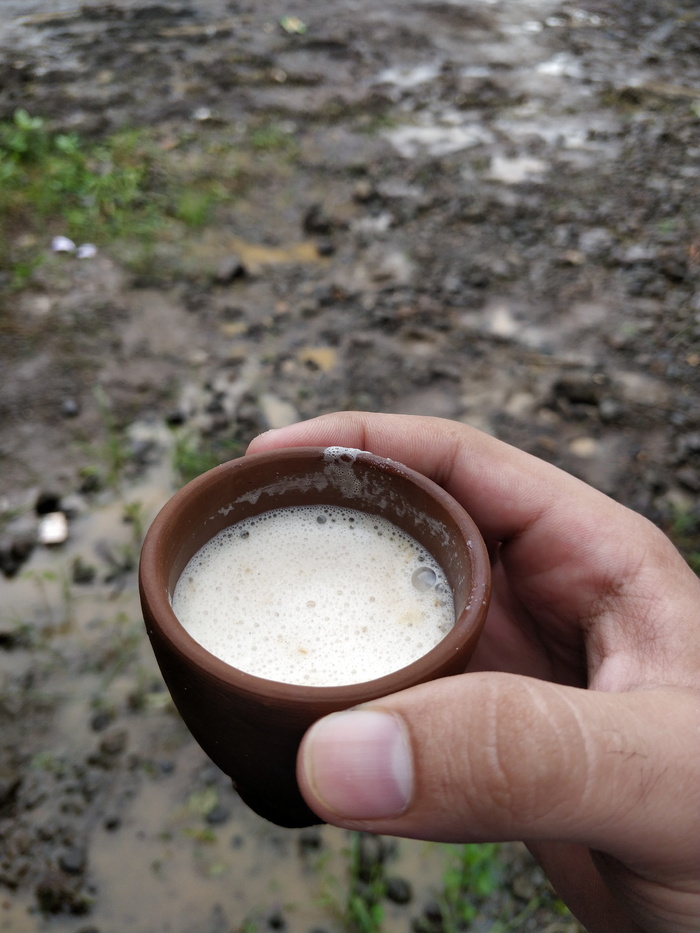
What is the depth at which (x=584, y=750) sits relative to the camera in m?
1.27

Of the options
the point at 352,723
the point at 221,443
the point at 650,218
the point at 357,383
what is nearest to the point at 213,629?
the point at 352,723

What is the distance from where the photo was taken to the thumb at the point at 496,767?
1.25 metres

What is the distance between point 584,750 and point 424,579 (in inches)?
20.1

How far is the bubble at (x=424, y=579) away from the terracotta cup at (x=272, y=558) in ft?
0.13

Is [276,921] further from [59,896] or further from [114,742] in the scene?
[114,742]

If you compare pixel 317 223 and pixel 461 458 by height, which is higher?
pixel 461 458

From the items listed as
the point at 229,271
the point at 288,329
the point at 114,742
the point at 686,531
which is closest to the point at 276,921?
the point at 114,742

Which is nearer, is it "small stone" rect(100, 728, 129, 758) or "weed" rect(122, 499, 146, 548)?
"small stone" rect(100, 728, 129, 758)

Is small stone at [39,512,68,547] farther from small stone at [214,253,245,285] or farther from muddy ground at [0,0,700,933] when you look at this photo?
small stone at [214,253,245,285]

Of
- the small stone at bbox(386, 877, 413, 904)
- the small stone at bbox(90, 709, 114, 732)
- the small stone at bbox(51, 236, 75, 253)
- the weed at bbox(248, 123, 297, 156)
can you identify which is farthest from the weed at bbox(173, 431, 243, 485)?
the weed at bbox(248, 123, 297, 156)

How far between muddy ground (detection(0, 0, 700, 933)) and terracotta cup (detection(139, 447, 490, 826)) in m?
0.91

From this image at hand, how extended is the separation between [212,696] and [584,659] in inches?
43.4

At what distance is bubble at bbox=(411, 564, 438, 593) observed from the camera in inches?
65.7

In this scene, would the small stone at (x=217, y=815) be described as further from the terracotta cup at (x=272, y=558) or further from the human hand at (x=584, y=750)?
the human hand at (x=584, y=750)
